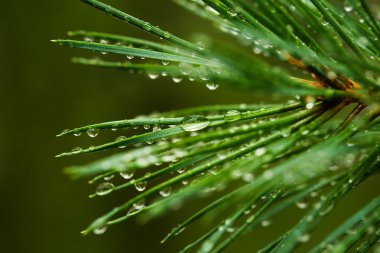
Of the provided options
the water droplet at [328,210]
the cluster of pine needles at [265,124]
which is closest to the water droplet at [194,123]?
the cluster of pine needles at [265,124]

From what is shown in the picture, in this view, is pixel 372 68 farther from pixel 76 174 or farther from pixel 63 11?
pixel 63 11

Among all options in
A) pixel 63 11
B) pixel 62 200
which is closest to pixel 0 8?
pixel 63 11

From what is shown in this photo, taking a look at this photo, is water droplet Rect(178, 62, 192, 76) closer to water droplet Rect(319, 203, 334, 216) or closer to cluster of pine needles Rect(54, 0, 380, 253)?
cluster of pine needles Rect(54, 0, 380, 253)

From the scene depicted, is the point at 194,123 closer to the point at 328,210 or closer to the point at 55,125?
the point at 328,210

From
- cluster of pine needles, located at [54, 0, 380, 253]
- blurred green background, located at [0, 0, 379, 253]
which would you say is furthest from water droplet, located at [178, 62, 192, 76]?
blurred green background, located at [0, 0, 379, 253]

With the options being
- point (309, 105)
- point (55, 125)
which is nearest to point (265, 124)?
point (309, 105)

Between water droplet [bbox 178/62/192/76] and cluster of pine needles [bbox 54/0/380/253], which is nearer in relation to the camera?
cluster of pine needles [bbox 54/0/380/253]
